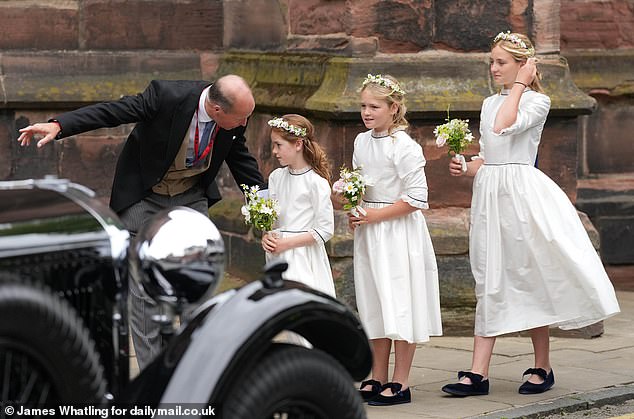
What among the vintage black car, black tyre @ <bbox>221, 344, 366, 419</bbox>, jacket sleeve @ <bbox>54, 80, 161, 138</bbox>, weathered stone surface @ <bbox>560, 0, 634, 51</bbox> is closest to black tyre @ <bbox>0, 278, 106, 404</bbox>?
the vintage black car

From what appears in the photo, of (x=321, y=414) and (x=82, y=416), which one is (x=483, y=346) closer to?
(x=321, y=414)

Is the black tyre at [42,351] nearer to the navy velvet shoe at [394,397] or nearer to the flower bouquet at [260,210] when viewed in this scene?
the flower bouquet at [260,210]

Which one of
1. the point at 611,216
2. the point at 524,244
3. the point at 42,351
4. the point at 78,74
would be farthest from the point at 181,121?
the point at 611,216

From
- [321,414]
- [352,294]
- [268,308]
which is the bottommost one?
[352,294]

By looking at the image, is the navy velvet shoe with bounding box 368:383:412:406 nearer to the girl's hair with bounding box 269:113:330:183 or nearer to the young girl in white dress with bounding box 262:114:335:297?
the young girl in white dress with bounding box 262:114:335:297

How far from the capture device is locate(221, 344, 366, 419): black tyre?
4.04 meters

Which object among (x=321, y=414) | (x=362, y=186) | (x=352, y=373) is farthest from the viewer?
(x=362, y=186)

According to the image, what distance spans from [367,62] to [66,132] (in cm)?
278

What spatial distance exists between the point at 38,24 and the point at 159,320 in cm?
566

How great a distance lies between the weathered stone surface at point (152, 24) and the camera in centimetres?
970

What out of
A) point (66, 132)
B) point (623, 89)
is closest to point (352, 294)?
point (66, 132)

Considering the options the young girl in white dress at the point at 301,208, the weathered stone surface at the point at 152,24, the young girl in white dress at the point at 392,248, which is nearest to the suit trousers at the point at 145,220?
the young girl in white dress at the point at 301,208

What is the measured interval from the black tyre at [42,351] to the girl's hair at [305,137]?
2.74m

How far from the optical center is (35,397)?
3982 millimetres
